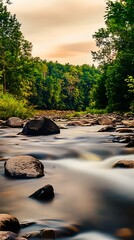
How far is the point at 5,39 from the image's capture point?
52000 millimetres

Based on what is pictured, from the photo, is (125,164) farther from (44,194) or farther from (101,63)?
(101,63)

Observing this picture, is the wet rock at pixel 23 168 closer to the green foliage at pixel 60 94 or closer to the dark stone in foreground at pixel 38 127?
the dark stone in foreground at pixel 38 127

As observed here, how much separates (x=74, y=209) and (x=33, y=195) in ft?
2.11

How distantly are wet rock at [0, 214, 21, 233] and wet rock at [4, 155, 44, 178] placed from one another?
6.20 feet

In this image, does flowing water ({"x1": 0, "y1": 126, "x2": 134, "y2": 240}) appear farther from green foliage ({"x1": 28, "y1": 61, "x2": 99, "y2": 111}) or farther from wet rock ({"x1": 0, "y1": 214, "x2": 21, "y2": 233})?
green foliage ({"x1": 28, "y1": 61, "x2": 99, "y2": 111})

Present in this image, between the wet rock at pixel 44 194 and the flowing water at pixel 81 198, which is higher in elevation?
the wet rock at pixel 44 194

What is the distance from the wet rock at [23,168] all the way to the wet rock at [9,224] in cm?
189

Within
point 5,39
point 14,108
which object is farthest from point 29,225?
point 5,39

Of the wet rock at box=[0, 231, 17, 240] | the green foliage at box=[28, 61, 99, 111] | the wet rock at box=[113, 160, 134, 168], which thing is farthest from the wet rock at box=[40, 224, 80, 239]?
the green foliage at box=[28, 61, 99, 111]

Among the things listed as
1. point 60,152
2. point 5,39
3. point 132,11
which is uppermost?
point 5,39

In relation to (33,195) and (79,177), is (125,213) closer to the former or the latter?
(33,195)

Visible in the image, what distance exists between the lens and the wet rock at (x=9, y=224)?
10.2 ft

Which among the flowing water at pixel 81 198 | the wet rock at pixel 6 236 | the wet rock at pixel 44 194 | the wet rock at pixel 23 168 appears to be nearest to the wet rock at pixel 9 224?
the flowing water at pixel 81 198

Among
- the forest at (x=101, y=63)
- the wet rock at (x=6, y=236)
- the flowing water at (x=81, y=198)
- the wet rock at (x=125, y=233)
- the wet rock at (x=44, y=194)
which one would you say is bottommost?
the flowing water at (x=81, y=198)
